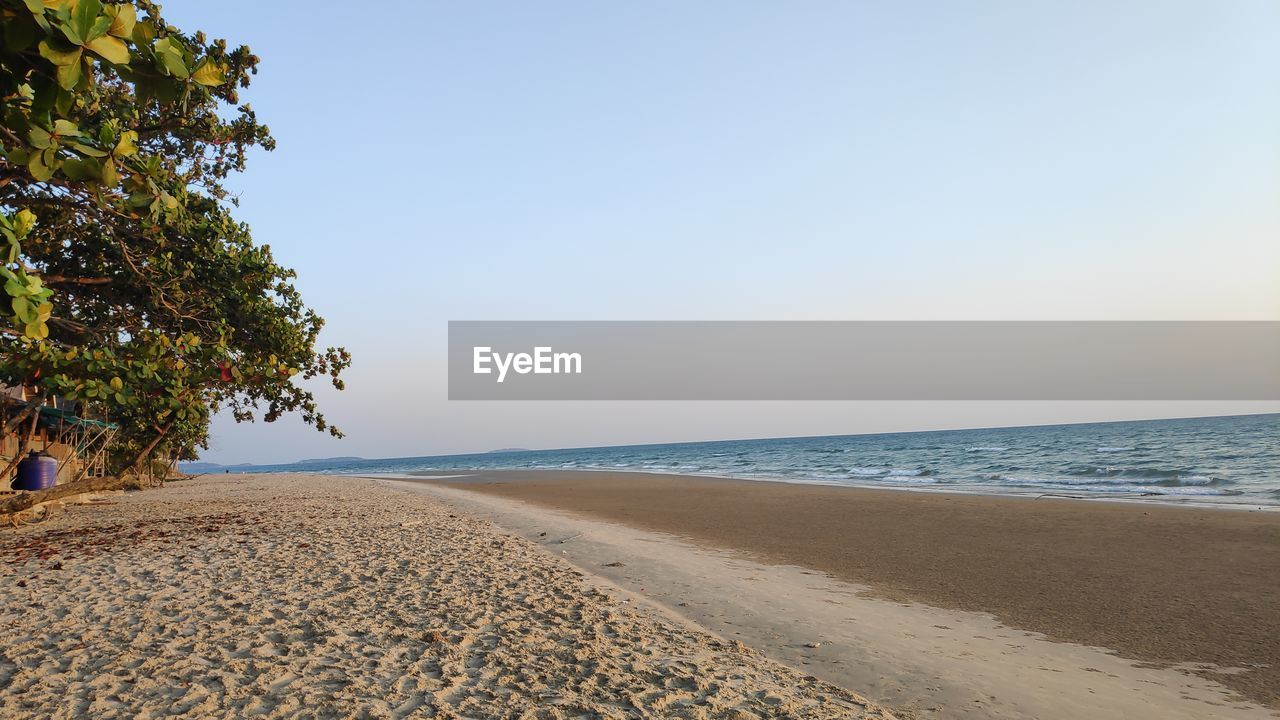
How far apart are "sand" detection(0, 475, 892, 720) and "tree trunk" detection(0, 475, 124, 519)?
5035 mm

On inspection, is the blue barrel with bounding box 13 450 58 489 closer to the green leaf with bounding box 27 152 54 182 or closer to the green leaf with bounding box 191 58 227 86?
the green leaf with bounding box 27 152 54 182

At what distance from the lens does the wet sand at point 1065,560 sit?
7.00 meters

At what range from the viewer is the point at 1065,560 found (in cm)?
1103

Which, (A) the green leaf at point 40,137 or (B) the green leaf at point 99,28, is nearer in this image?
(B) the green leaf at point 99,28

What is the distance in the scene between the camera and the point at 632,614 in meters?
6.97

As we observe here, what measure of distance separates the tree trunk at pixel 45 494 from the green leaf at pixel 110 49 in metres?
15.2

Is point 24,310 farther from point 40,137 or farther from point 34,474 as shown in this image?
point 34,474

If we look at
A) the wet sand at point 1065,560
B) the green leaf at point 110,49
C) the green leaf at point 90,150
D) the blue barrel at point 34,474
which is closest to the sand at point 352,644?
the green leaf at point 90,150

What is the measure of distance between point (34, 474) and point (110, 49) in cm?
2803

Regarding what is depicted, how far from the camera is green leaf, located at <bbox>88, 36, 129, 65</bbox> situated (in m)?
2.60

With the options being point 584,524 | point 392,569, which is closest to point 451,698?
point 392,569

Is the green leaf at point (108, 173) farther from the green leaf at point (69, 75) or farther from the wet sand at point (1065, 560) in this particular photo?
the wet sand at point (1065, 560)

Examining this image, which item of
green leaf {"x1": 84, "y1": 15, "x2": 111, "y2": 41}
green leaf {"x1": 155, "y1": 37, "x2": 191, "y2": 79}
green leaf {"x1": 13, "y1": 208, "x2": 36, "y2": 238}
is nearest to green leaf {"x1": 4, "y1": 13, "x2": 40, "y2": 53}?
green leaf {"x1": 84, "y1": 15, "x2": 111, "y2": 41}

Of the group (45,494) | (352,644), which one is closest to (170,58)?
(352,644)
